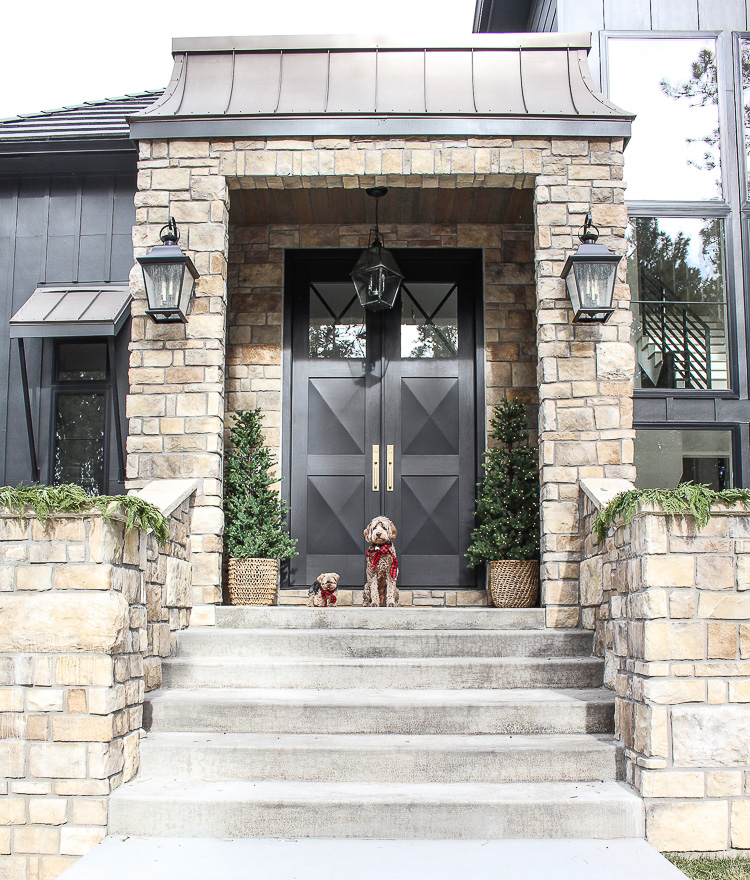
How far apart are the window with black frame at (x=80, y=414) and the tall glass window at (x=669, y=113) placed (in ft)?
15.2

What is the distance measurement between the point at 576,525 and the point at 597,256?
166cm

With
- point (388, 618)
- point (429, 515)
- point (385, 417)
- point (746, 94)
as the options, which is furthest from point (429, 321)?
point (746, 94)

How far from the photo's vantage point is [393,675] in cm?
430

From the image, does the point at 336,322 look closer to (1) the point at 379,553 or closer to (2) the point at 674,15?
(1) the point at 379,553

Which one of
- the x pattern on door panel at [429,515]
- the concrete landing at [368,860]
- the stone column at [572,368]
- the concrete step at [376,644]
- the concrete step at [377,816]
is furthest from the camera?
the x pattern on door panel at [429,515]

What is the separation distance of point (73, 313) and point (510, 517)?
12.4ft

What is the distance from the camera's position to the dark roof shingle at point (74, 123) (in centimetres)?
695

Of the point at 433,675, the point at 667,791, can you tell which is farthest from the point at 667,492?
the point at 433,675

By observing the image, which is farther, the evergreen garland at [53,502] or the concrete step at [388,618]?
the concrete step at [388,618]

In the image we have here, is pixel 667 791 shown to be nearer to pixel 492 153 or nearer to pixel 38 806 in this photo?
pixel 38 806

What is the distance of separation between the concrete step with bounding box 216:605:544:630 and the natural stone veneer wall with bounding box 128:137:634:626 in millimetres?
232

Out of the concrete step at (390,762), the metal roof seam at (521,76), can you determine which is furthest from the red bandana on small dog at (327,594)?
the metal roof seam at (521,76)

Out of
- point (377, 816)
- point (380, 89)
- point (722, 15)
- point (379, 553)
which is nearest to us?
point (377, 816)

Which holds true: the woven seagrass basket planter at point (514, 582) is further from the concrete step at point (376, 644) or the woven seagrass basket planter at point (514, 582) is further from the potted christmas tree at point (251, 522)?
the potted christmas tree at point (251, 522)
